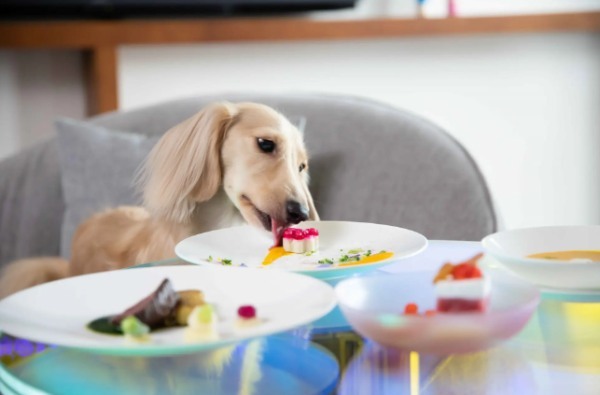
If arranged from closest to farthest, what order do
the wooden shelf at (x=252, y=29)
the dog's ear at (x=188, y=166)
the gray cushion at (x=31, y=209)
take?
the dog's ear at (x=188, y=166), the gray cushion at (x=31, y=209), the wooden shelf at (x=252, y=29)

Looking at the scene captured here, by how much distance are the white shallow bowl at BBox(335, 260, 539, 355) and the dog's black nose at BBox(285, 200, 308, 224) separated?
0.23m

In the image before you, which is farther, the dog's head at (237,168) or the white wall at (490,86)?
the white wall at (490,86)

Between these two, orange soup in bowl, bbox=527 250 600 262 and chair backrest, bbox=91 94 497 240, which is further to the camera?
chair backrest, bbox=91 94 497 240

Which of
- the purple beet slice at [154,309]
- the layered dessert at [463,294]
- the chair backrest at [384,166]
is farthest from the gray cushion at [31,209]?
the layered dessert at [463,294]

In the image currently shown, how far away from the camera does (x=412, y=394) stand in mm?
654

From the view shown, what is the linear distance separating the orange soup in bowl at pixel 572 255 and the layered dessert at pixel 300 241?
21 centimetres

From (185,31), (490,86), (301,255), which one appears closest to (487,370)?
(301,255)

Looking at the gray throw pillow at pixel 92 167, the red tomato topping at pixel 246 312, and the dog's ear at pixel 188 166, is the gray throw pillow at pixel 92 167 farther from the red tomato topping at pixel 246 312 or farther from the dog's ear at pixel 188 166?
the red tomato topping at pixel 246 312

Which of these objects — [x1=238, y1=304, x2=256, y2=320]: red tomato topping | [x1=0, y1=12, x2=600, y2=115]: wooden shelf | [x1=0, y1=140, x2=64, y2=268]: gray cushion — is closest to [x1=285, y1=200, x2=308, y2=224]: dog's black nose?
[x1=238, y1=304, x2=256, y2=320]: red tomato topping

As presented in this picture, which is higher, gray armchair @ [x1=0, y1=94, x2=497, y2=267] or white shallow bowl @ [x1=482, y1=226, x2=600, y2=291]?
white shallow bowl @ [x1=482, y1=226, x2=600, y2=291]

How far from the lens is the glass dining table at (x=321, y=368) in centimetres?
66

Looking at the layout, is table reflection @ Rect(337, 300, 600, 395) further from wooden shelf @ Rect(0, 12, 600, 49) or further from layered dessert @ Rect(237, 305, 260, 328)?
wooden shelf @ Rect(0, 12, 600, 49)

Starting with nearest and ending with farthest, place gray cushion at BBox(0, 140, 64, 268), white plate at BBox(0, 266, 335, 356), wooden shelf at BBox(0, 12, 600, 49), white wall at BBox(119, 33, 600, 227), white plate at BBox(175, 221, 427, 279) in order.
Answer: white plate at BBox(0, 266, 335, 356) < white plate at BBox(175, 221, 427, 279) < gray cushion at BBox(0, 140, 64, 268) < wooden shelf at BBox(0, 12, 600, 49) < white wall at BBox(119, 33, 600, 227)

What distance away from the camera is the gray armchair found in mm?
1530
